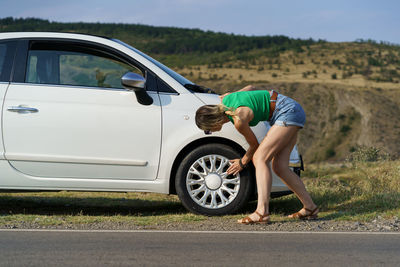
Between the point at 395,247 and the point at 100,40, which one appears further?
the point at 100,40

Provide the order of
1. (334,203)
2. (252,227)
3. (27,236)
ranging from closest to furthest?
(27,236)
(252,227)
(334,203)

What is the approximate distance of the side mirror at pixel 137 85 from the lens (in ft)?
21.4

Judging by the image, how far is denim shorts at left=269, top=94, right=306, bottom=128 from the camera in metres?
6.32

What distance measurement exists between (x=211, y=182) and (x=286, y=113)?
116 centimetres

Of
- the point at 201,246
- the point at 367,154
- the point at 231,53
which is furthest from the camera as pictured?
the point at 231,53

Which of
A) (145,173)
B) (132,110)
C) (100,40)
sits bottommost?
(145,173)

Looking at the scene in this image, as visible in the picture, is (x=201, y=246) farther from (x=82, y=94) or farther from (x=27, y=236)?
(x=82, y=94)

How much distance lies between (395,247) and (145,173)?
2.84 m

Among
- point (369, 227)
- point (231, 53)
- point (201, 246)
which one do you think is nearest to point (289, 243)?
point (201, 246)

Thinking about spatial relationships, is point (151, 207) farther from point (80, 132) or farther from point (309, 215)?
point (309, 215)

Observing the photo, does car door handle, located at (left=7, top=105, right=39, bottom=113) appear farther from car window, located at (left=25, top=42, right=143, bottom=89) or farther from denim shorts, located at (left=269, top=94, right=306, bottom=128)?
denim shorts, located at (left=269, top=94, right=306, bottom=128)

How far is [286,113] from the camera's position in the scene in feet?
20.7

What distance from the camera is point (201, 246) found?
210 inches

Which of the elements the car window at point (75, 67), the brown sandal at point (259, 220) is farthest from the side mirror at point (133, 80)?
the brown sandal at point (259, 220)
